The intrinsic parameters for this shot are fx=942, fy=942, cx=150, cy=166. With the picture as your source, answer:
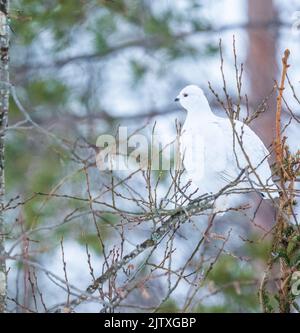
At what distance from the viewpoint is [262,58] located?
11.7 metres

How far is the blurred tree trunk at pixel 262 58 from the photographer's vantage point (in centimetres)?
1108

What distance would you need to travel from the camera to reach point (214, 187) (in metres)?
5.27

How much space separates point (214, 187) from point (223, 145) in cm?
26

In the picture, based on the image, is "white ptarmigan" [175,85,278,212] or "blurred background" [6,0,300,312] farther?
"blurred background" [6,0,300,312]

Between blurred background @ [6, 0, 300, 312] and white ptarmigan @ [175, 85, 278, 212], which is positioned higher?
blurred background @ [6, 0, 300, 312]

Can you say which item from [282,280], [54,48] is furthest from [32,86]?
[282,280]

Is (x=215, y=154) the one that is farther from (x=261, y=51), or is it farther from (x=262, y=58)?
(x=261, y=51)

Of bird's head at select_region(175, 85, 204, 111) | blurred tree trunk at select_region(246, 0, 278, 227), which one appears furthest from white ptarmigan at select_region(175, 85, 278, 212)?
blurred tree trunk at select_region(246, 0, 278, 227)

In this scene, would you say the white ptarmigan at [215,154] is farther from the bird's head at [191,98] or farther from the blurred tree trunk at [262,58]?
the blurred tree trunk at [262,58]

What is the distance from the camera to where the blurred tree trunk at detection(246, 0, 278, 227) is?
36.3 feet

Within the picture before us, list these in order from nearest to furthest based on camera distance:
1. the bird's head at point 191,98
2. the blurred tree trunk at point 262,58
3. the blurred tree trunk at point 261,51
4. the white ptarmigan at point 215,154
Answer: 1. the white ptarmigan at point 215,154
2. the bird's head at point 191,98
3. the blurred tree trunk at point 262,58
4. the blurred tree trunk at point 261,51

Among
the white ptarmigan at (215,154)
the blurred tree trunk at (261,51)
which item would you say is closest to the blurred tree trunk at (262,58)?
the blurred tree trunk at (261,51)

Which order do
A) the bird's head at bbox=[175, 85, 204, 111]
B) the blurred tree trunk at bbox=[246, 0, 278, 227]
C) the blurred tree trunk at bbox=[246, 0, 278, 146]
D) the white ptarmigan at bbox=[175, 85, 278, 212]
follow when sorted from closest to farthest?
the white ptarmigan at bbox=[175, 85, 278, 212] < the bird's head at bbox=[175, 85, 204, 111] < the blurred tree trunk at bbox=[246, 0, 278, 227] < the blurred tree trunk at bbox=[246, 0, 278, 146]

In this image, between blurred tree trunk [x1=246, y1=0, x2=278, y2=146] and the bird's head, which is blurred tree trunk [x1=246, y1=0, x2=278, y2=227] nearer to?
blurred tree trunk [x1=246, y1=0, x2=278, y2=146]
